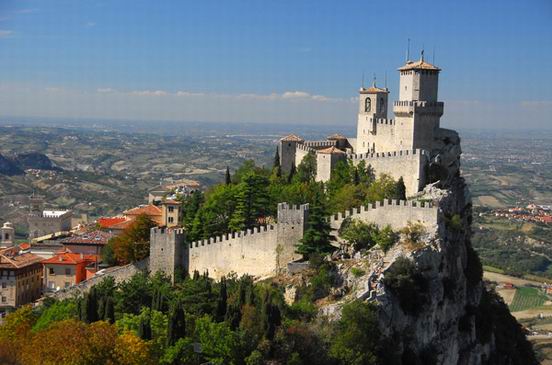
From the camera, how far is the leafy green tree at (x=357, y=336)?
Answer: 34.1 meters

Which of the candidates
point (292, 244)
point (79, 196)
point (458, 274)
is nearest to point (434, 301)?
point (458, 274)

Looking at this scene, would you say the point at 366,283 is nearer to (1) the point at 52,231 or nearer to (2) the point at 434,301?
(2) the point at 434,301

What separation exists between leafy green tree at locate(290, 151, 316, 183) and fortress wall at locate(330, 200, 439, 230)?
10561 millimetres

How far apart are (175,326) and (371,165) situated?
19870 millimetres

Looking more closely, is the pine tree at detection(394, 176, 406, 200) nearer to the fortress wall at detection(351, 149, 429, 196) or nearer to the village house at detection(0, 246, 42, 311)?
the fortress wall at detection(351, 149, 429, 196)

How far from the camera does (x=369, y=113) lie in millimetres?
52562

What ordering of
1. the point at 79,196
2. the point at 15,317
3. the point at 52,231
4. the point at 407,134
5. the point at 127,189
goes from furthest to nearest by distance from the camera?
the point at 127,189 < the point at 79,196 < the point at 52,231 < the point at 407,134 < the point at 15,317

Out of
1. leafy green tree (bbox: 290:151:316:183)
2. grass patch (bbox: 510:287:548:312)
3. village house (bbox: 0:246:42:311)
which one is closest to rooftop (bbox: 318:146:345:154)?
leafy green tree (bbox: 290:151:316:183)

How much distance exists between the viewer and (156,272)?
44594 mm

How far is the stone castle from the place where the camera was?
41.5 m

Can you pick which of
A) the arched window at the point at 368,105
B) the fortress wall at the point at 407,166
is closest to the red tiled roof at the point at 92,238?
the fortress wall at the point at 407,166

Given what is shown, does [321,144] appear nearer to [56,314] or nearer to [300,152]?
[300,152]

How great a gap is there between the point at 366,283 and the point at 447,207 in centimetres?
835

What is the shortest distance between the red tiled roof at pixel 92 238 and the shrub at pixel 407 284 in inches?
846
